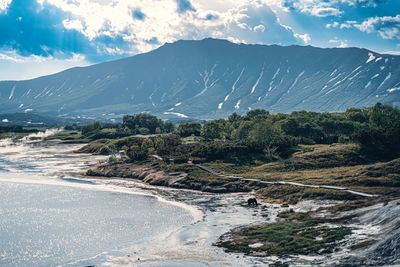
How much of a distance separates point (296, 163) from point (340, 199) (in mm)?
37535

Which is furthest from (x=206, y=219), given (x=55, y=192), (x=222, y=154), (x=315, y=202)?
(x=222, y=154)

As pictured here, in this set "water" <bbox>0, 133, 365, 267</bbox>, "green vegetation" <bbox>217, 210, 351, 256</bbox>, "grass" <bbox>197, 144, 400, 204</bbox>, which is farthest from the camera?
"grass" <bbox>197, 144, 400, 204</bbox>

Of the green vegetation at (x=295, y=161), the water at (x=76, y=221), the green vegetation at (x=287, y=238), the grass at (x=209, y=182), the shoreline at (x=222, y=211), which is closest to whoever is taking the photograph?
the shoreline at (x=222, y=211)

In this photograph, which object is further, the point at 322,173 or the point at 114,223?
the point at 322,173

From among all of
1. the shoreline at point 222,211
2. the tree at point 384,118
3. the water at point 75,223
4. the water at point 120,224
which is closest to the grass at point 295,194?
the shoreline at point 222,211

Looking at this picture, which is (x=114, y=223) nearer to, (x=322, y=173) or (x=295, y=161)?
(x=322, y=173)

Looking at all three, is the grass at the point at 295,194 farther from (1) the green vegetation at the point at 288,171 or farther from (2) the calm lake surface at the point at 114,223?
(2) the calm lake surface at the point at 114,223

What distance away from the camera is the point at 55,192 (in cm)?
7962

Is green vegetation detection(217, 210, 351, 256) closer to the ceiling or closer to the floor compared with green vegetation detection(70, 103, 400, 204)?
closer to the floor

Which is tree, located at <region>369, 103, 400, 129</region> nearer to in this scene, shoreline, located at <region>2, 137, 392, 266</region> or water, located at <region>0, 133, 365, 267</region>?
shoreline, located at <region>2, 137, 392, 266</region>

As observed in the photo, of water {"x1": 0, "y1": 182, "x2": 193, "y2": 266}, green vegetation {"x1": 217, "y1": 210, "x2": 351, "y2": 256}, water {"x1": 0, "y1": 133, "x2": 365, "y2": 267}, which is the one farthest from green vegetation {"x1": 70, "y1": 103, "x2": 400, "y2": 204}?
water {"x1": 0, "y1": 182, "x2": 193, "y2": 266}

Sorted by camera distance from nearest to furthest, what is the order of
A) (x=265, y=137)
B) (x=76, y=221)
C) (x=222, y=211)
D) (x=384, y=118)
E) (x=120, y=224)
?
(x=120, y=224) < (x=76, y=221) < (x=222, y=211) < (x=265, y=137) < (x=384, y=118)

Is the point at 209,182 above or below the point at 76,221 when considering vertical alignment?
above

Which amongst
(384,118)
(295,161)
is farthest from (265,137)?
(384,118)
